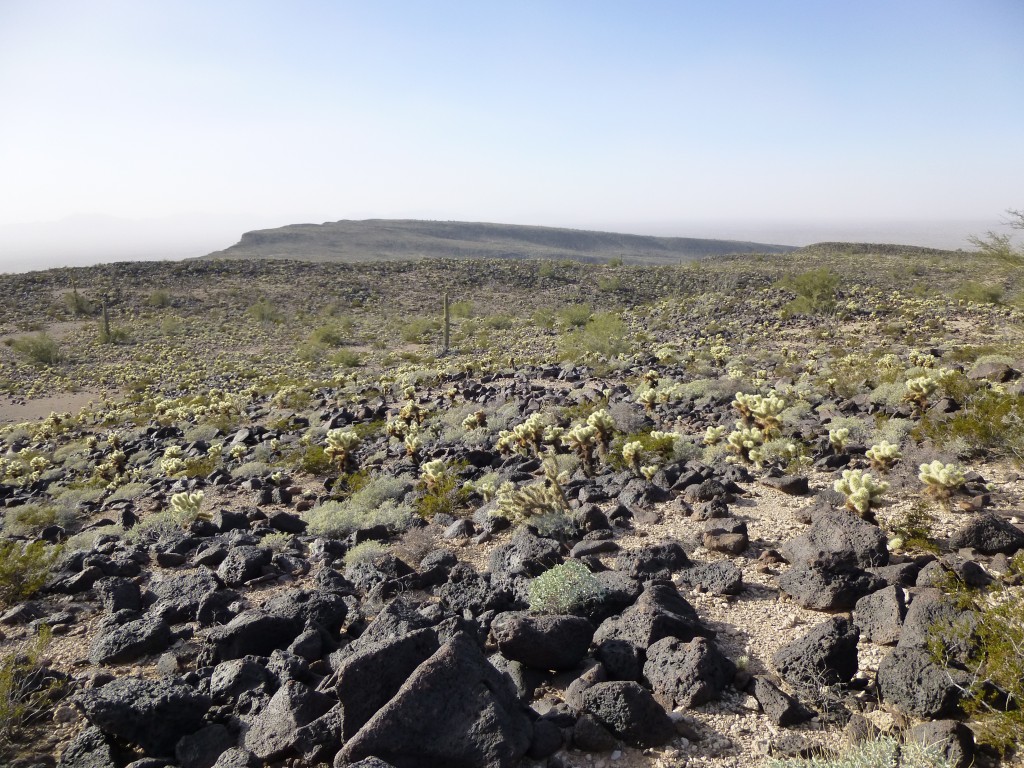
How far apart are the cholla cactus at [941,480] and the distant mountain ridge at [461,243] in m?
85.1

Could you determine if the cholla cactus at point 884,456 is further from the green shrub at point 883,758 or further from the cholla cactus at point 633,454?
the green shrub at point 883,758

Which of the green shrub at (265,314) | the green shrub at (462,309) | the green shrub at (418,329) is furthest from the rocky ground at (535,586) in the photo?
the green shrub at (265,314)

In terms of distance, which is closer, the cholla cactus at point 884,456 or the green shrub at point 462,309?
the cholla cactus at point 884,456

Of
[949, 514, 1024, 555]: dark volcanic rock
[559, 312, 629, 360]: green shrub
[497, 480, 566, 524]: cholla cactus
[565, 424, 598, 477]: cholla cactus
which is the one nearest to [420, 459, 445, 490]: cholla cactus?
[497, 480, 566, 524]: cholla cactus

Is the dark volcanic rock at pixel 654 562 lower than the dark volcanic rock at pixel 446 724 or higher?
lower

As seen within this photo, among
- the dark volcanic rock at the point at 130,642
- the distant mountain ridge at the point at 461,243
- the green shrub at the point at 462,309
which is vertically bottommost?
the green shrub at the point at 462,309

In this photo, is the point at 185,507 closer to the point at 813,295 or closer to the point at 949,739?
the point at 949,739

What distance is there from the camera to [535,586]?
15.5ft

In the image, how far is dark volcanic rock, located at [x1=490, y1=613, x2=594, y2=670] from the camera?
3.93 meters

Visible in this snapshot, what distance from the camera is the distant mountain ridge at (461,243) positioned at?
94.4 m

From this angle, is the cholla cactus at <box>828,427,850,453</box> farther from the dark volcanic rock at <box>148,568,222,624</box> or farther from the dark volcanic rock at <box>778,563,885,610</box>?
the dark volcanic rock at <box>148,568,222,624</box>

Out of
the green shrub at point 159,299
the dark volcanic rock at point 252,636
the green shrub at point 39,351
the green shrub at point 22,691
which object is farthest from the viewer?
the green shrub at point 159,299

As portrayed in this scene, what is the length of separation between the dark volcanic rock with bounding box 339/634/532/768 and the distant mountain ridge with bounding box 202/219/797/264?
285 ft

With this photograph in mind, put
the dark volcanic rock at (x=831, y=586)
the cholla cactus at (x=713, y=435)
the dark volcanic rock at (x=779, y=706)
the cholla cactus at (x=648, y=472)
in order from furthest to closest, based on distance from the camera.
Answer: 1. the cholla cactus at (x=713, y=435)
2. the cholla cactus at (x=648, y=472)
3. the dark volcanic rock at (x=831, y=586)
4. the dark volcanic rock at (x=779, y=706)
